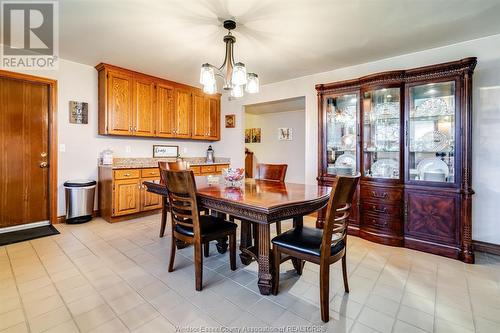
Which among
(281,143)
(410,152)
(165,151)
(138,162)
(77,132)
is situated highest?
(281,143)

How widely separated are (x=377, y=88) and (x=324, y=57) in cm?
84

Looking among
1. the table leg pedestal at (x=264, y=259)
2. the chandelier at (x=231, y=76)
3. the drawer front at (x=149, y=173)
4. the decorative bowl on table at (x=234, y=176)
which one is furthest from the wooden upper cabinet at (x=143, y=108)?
the table leg pedestal at (x=264, y=259)

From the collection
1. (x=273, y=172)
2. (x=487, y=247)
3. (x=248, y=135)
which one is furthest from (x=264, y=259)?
(x=248, y=135)

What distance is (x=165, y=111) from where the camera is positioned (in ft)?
15.1

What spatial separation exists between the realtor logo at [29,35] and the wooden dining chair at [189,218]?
2015 millimetres

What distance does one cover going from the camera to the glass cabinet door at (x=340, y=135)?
11.5 feet

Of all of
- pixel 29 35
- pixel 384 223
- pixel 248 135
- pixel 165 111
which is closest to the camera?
pixel 29 35

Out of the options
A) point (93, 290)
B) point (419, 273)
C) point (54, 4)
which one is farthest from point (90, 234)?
point (419, 273)

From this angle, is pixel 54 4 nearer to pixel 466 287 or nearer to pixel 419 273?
pixel 419 273

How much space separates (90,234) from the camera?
127 inches

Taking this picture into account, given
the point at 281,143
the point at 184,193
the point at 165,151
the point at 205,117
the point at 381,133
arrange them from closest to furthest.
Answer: the point at 184,193
the point at 381,133
the point at 165,151
the point at 205,117
the point at 281,143

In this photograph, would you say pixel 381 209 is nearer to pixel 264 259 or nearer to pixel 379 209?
pixel 379 209

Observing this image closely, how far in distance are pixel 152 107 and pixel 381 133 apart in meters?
3.67

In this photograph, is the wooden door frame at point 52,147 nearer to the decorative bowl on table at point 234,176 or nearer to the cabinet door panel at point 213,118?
the cabinet door panel at point 213,118
